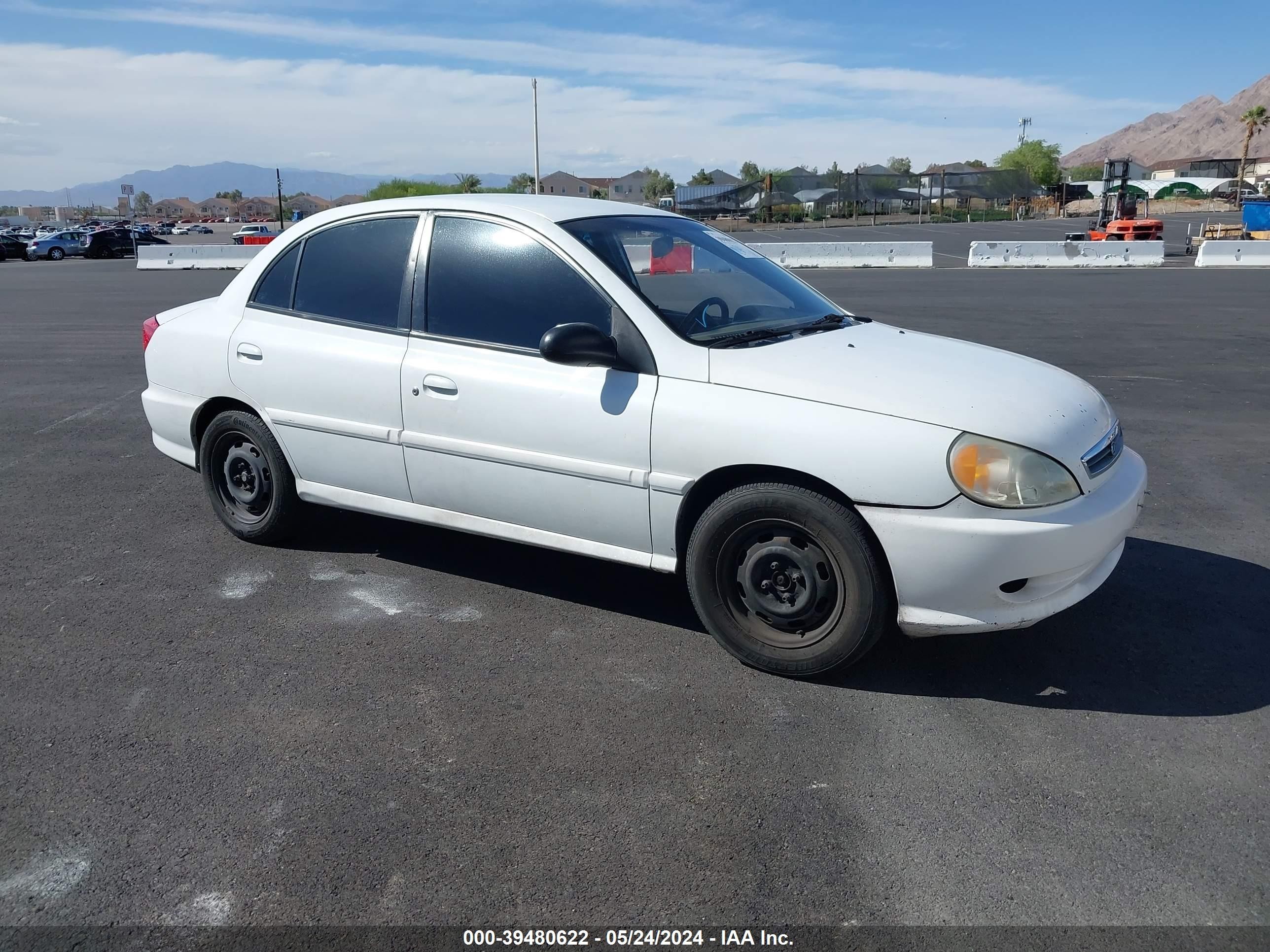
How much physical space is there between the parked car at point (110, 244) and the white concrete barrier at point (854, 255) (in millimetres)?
26525

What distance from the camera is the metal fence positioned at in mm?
63906

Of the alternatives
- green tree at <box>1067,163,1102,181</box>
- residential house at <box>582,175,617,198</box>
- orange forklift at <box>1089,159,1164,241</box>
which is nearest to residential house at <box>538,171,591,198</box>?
residential house at <box>582,175,617,198</box>

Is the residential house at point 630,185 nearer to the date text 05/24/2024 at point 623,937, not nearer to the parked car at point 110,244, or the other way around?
the parked car at point 110,244

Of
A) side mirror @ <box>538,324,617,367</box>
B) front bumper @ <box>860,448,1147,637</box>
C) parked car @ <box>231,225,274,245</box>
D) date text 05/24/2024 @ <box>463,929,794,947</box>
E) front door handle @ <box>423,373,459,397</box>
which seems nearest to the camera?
date text 05/24/2024 @ <box>463,929,794,947</box>

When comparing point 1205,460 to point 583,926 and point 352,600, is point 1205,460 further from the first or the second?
point 583,926

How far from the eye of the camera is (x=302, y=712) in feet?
12.1

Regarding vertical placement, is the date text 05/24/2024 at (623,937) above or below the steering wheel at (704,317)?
below

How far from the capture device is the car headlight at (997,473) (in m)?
3.52

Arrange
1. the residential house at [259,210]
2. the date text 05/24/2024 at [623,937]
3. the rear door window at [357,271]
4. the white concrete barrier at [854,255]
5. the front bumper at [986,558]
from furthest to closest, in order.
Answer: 1. the residential house at [259,210]
2. the white concrete barrier at [854,255]
3. the rear door window at [357,271]
4. the front bumper at [986,558]
5. the date text 05/24/2024 at [623,937]

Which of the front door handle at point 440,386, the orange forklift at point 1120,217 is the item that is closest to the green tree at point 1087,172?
the orange forklift at point 1120,217

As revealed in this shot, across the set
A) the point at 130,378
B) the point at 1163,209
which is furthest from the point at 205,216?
the point at 130,378

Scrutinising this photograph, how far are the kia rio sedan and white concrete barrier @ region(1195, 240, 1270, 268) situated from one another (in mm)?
24759

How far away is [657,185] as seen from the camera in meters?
120

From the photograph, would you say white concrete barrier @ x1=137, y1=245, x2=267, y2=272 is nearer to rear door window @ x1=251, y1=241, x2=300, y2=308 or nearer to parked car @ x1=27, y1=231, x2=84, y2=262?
parked car @ x1=27, y1=231, x2=84, y2=262
